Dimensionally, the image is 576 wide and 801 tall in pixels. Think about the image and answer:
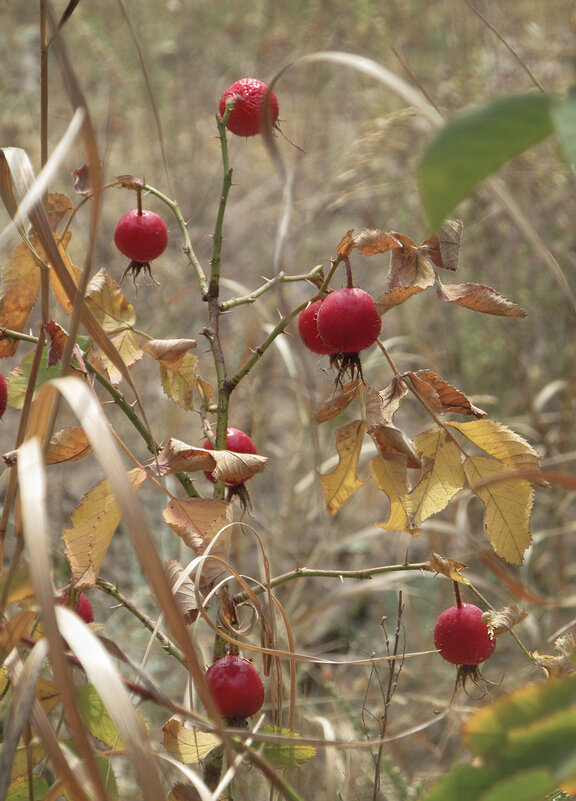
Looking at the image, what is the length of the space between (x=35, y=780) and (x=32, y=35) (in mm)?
3186

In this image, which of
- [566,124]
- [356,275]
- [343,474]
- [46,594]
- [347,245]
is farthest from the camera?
[356,275]

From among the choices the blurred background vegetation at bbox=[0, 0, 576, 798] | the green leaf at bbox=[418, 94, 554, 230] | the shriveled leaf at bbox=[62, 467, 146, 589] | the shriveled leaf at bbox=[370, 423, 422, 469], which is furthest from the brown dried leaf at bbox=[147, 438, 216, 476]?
the blurred background vegetation at bbox=[0, 0, 576, 798]

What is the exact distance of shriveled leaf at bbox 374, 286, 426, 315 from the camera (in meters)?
0.66

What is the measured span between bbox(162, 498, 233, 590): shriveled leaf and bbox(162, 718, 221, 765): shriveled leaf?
11cm

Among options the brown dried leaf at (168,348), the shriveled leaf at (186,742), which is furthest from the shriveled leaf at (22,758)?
the brown dried leaf at (168,348)

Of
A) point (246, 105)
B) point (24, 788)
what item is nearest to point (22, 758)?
point (24, 788)

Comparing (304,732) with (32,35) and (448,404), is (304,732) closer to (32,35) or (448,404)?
(448,404)

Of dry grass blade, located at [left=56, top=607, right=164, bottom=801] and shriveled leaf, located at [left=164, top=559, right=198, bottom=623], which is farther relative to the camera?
shriveled leaf, located at [left=164, top=559, right=198, bottom=623]

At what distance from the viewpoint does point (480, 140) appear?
1.08 ft

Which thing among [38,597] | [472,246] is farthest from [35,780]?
[472,246]

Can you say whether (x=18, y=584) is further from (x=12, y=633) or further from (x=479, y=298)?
(x=479, y=298)

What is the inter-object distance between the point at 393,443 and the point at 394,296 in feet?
0.38

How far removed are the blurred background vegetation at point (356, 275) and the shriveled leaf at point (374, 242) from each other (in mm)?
611

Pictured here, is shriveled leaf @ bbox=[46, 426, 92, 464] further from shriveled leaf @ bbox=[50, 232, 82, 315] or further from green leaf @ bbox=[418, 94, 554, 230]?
green leaf @ bbox=[418, 94, 554, 230]
